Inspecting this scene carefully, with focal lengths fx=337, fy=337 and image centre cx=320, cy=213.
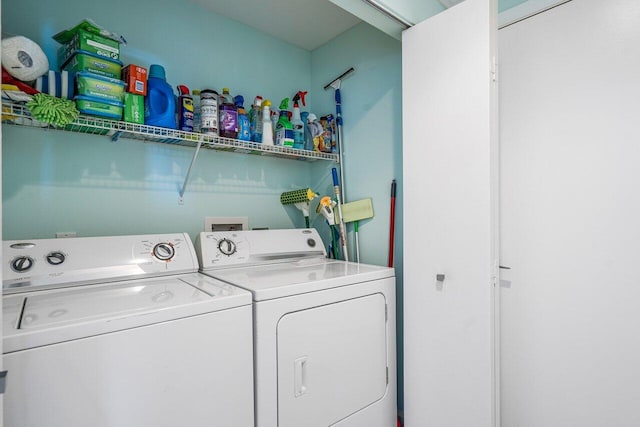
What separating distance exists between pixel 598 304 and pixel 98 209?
2.46 metres

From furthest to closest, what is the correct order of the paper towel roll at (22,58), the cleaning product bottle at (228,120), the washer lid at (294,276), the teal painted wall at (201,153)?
the cleaning product bottle at (228,120)
the teal painted wall at (201,153)
the washer lid at (294,276)
the paper towel roll at (22,58)

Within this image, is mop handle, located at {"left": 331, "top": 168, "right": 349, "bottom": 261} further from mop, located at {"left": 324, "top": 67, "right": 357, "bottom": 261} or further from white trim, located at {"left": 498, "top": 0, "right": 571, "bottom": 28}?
white trim, located at {"left": 498, "top": 0, "right": 571, "bottom": 28}

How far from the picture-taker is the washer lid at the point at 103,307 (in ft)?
3.14

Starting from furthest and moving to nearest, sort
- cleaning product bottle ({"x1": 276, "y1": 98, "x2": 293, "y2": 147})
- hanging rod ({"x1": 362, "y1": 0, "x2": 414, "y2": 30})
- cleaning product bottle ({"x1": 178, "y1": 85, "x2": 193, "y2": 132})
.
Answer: cleaning product bottle ({"x1": 276, "y1": 98, "x2": 293, "y2": 147})
cleaning product bottle ({"x1": 178, "y1": 85, "x2": 193, "y2": 132})
hanging rod ({"x1": 362, "y1": 0, "x2": 414, "y2": 30})

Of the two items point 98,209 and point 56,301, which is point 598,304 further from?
point 98,209

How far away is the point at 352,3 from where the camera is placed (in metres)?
1.55

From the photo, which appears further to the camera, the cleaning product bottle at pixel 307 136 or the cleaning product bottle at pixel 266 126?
the cleaning product bottle at pixel 307 136

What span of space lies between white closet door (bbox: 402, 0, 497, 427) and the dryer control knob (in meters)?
1.61

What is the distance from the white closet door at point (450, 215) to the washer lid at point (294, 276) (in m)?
0.28

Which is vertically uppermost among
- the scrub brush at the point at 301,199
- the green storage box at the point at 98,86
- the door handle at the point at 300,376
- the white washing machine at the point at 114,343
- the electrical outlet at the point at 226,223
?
the green storage box at the point at 98,86

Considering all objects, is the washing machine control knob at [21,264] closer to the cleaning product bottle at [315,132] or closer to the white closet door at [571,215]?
the cleaning product bottle at [315,132]

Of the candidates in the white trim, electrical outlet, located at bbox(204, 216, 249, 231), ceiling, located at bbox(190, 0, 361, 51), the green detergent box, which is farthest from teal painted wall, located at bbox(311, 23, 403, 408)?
the green detergent box

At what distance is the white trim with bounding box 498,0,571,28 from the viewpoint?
5.17ft

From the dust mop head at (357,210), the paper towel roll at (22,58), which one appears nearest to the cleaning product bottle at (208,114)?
the paper towel roll at (22,58)
